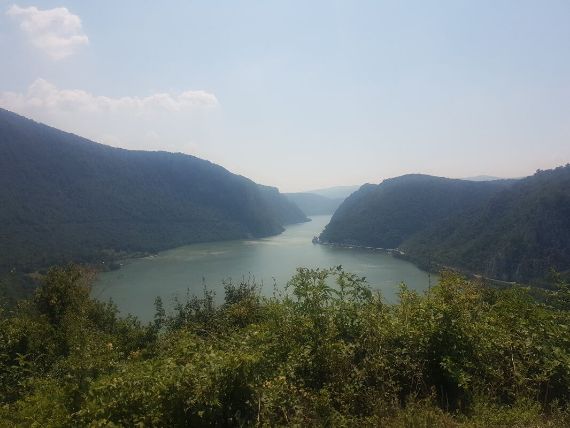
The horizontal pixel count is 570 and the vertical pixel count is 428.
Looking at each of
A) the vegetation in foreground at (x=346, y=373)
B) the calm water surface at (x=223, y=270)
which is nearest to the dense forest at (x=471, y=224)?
the calm water surface at (x=223, y=270)

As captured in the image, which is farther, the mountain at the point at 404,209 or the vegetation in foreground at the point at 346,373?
the mountain at the point at 404,209

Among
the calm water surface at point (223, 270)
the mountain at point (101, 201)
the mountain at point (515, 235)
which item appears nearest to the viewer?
the calm water surface at point (223, 270)

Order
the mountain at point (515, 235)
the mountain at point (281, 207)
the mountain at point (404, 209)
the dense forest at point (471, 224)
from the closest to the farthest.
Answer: the mountain at point (515, 235) < the dense forest at point (471, 224) < the mountain at point (404, 209) < the mountain at point (281, 207)

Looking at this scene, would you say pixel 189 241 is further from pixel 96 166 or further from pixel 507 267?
pixel 507 267

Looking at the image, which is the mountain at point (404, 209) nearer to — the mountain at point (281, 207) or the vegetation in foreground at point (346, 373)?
the mountain at point (281, 207)

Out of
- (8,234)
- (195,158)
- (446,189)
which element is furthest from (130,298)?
(195,158)

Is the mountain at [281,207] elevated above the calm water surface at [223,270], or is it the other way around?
the mountain at [281,207]

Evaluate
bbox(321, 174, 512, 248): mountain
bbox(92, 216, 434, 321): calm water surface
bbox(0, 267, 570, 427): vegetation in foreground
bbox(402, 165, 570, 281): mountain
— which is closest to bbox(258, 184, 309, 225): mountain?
bbox(321, 174, 512, 248): mountain
